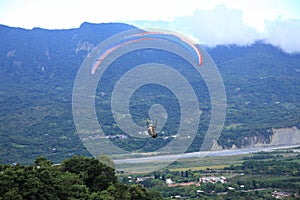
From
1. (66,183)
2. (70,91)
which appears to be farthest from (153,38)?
(70,91)

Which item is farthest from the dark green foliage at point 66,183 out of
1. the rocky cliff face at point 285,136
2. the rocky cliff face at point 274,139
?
the rocky cliff face at point 285,136

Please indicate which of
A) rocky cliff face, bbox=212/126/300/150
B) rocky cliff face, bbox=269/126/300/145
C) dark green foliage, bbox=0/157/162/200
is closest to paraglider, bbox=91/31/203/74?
dark green foliage, bbox=0/157/162/200

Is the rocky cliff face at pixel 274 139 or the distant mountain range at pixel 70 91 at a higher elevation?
the distant mountain range at pixel 70 91

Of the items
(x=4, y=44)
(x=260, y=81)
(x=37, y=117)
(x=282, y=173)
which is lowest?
(x=282, y=173)

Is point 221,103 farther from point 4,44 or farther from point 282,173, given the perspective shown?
point 4,44

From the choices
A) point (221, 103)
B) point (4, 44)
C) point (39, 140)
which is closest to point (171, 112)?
point (221, 103)

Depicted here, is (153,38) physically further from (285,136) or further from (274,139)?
(285,136)

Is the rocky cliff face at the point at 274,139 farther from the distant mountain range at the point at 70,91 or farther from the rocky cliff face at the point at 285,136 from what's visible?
the distant mountain range at the point at 70,91

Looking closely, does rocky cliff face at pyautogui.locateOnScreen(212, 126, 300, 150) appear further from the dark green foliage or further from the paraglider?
the paraglider
